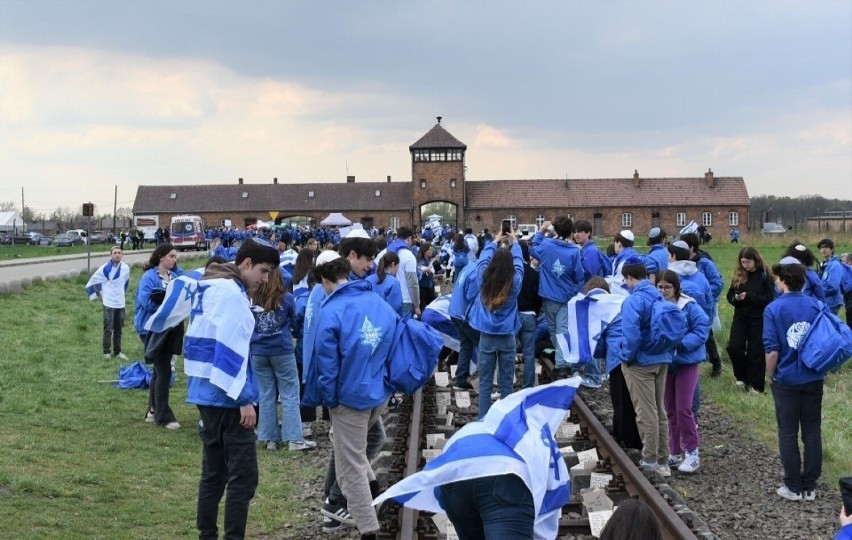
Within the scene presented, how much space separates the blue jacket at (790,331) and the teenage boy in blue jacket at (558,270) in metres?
3.89

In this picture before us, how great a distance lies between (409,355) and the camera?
20.0 ft

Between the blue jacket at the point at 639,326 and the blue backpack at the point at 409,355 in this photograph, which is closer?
the blue backpack at the point at 409,355

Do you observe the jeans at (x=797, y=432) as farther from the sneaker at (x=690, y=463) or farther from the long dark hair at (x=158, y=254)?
A: the long dark hair at (x=158, y=254)

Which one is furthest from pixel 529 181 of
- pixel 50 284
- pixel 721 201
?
pixel 50 284

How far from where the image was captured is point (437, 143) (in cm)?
7862

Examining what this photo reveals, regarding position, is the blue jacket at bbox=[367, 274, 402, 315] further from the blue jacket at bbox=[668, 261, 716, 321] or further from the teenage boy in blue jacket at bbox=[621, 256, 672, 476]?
the blue jacket at bbox=[668, 261, 716, 321]

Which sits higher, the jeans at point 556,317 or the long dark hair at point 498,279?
the long dark hair at point 498,279

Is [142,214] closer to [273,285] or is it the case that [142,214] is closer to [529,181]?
[529,181]

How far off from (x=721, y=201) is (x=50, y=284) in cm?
6770

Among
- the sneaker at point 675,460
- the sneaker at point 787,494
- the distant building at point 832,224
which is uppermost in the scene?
the distant building at point 832,224

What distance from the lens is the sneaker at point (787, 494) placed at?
24.6 ft

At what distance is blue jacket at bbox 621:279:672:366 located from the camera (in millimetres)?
7570

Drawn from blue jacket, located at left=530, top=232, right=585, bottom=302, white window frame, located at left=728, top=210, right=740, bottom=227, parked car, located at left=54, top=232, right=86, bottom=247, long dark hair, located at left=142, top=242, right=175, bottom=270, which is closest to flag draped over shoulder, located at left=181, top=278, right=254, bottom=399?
long dark hair, located at left=142, top=242, right=175, bottom=270

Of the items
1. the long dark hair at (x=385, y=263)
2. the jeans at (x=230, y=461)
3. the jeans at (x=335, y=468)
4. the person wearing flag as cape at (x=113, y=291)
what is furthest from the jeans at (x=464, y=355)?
the person wearing flag as cape at (x=113, y=291)
